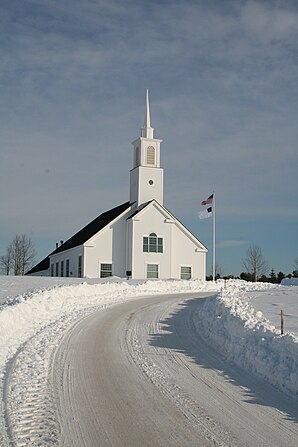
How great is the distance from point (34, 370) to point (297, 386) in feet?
14.9

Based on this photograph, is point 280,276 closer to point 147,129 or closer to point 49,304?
point 147,129

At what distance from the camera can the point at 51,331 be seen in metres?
14.4

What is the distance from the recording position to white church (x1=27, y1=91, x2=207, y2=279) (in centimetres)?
4656

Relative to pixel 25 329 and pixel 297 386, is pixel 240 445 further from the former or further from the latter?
pixel 25 329

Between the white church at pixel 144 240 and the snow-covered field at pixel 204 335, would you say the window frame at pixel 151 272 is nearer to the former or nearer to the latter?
the white church at pixel 144 240

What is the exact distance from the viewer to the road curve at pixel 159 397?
22.0 feet

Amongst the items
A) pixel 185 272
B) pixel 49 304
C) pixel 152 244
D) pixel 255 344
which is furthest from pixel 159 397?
pixel 185 272

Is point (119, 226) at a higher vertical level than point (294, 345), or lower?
higher

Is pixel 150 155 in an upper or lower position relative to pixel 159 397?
upper

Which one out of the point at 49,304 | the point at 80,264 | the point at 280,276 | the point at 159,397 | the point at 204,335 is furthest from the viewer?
the point at 280,276

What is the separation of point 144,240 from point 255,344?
36.2m

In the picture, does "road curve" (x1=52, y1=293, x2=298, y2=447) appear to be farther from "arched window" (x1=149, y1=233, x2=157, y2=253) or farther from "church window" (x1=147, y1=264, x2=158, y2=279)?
"arched window" (x1=149, y1=233, x2=157, y2=253)

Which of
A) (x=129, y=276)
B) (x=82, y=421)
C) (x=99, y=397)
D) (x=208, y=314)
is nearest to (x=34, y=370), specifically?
(x=99, y=397)

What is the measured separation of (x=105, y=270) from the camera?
153ft
